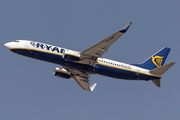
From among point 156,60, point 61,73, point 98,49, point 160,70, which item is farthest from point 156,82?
point 61,73

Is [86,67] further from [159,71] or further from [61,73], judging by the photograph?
[159,71]

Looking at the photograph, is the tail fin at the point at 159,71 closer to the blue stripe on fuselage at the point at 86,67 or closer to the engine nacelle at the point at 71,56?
the blue stripe on fuselage at the point at 86,67

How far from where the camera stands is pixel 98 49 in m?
77.8

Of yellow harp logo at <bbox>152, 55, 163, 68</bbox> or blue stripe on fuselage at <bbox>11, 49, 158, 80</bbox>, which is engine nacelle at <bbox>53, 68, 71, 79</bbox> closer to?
blue stripe on fuselage at <bbox>11, 49, 158, 80</bbox>

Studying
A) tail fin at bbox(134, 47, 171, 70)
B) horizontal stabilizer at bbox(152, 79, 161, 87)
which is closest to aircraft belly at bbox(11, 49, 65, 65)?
tail fin at bbox(134, 47, 171, 70)

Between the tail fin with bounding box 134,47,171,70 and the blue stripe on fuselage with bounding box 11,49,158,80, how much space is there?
4232 mm

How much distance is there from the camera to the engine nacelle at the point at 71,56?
260ft

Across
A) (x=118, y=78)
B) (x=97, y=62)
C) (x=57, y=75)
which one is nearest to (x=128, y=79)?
(x=118, y=78)

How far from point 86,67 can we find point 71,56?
4.27 m

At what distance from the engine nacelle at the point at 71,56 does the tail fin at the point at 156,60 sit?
14643 mm

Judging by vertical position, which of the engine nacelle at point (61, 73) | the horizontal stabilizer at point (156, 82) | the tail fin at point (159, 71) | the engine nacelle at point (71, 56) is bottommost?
the horizontal stabilizer at point (156, 82)

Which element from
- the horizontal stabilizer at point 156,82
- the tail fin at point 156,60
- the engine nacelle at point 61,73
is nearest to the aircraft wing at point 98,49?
the engine nacelle at point 61,73

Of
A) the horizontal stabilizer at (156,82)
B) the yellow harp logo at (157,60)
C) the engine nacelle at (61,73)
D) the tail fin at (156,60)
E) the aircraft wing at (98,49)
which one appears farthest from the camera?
the engine nacelle at (61,73)

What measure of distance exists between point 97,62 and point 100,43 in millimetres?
6688
